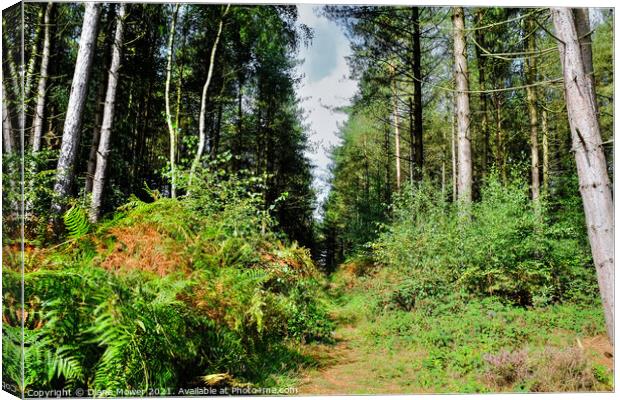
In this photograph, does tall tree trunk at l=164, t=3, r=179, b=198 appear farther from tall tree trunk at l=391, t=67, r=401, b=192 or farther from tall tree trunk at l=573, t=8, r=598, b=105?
tall tree trunk at l=573, t=8, r=598, b=105

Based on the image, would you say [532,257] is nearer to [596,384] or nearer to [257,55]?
[596,384]

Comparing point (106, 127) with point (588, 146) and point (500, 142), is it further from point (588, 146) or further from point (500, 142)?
point (500, 142)

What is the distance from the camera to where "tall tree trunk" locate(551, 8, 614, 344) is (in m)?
3.47

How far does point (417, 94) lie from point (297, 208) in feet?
8.64

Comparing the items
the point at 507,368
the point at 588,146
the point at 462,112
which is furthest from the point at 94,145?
the point at 588,146

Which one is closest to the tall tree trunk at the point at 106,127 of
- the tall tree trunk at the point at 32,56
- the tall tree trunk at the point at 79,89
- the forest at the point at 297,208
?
the forest at the point at 297,208

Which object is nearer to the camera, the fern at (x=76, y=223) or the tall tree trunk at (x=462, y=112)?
the fern at (x=76, y=223)

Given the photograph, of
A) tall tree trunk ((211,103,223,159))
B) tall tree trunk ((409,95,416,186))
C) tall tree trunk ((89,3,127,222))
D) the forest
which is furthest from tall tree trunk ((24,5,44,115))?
tall tree trunk ((409,95,416,186))

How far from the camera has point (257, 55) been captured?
5973 millimetres

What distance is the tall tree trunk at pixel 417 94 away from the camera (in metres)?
5.77

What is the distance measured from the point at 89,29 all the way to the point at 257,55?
1.97 m

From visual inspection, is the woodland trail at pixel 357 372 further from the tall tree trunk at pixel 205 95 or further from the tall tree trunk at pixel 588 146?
the tall tree trunk at pixel 205 95

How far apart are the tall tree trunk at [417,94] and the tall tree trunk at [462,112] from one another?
0.46 m

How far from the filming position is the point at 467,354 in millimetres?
4082
